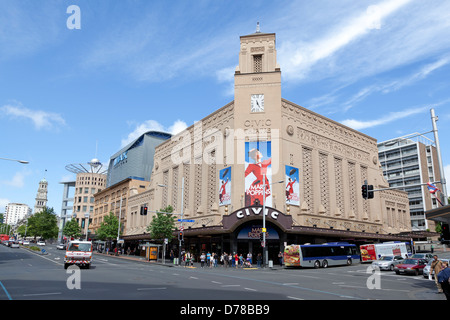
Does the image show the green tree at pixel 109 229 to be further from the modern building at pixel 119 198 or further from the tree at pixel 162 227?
the tree at pixel 162 227

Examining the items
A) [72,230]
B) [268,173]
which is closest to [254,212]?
[268,173]

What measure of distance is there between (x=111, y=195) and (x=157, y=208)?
1264 inches

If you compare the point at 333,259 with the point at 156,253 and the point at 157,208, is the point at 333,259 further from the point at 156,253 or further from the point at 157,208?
the point at 157,208

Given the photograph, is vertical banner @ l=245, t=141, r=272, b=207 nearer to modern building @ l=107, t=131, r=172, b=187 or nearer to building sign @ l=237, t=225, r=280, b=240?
building sign @ l=237, t=225, r=280, b=240

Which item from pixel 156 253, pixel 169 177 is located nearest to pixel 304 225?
pixel 156 253

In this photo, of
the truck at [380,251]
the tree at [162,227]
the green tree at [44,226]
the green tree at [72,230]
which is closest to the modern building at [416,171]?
the truck at [380,251]

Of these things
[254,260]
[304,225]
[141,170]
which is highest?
[141,170]

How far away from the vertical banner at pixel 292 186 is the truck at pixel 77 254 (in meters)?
26.4

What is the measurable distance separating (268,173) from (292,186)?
4.18 meters

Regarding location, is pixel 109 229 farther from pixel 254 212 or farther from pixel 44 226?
pixel 44 226

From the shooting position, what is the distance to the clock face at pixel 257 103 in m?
49.9

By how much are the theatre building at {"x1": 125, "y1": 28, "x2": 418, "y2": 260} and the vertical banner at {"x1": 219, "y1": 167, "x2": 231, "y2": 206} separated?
0.14m

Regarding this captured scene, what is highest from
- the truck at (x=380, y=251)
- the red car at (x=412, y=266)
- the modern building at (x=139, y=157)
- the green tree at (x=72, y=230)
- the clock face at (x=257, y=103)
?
the modern building at (x=139, y=157)
